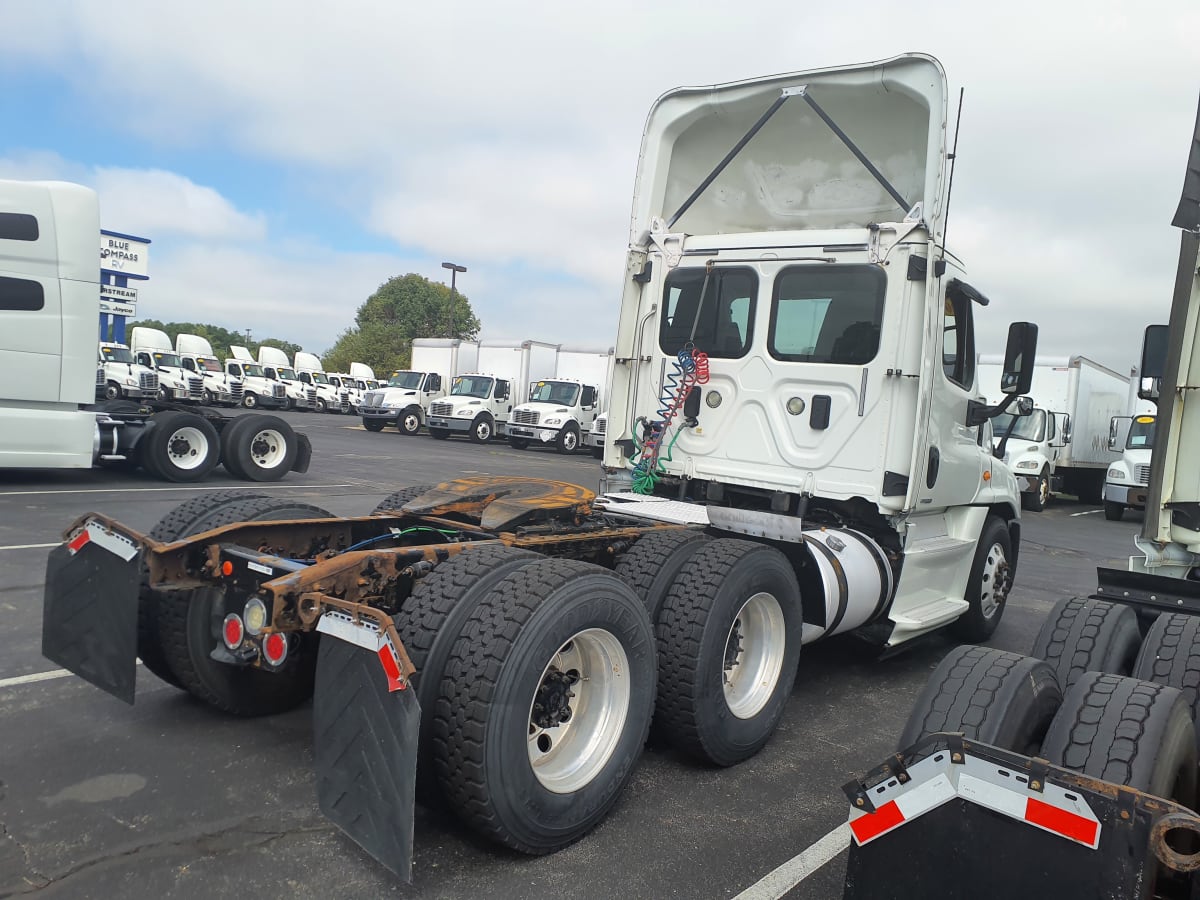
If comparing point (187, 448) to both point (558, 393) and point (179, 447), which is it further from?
point (558, 393)

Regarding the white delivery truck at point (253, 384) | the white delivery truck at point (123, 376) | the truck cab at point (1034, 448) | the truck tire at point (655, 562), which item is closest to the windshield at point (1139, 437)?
the truck cab at point (1034, 448)

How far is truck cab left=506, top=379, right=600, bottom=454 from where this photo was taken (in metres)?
26.5

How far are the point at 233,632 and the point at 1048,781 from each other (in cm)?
267

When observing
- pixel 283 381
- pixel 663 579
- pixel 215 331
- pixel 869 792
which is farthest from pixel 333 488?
pixel 215 331

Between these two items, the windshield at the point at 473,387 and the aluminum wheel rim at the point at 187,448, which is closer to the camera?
the aluminum wheel rim at the point at 187,448

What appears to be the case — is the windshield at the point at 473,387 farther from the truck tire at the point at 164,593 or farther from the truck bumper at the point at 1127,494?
the truck tire at the point at 164,593

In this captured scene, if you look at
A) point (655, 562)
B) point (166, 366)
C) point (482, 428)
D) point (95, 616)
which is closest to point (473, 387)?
point (482, 428)

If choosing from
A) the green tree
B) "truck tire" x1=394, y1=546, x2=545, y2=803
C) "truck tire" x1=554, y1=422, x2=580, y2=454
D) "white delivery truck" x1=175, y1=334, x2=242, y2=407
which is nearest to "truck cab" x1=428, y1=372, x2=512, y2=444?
"truck tire" x1=554, y1=422, x2=580, y2=454

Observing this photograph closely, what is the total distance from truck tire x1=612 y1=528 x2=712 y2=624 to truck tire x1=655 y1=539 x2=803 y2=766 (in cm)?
4

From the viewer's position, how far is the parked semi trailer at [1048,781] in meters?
1.95

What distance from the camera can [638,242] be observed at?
6.01m

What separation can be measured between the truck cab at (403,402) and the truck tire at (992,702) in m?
28.7

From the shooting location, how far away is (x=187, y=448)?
12562 millimetres

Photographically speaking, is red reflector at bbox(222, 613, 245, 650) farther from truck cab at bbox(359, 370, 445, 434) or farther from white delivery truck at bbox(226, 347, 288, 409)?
white delivery truck at bbox(226, 347, 288, 409)
